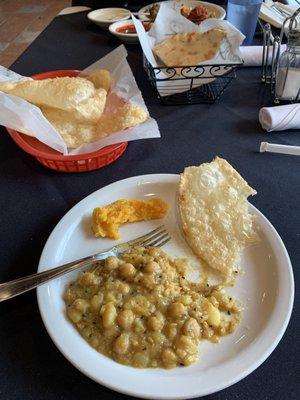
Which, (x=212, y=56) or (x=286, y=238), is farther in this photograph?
(x=212, y=56)

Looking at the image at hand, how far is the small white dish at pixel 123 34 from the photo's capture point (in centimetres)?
151

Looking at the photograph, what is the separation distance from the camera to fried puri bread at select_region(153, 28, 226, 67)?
1262mm

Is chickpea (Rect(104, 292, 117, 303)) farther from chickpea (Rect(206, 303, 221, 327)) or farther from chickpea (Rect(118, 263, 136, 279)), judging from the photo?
chickpea (Rect(206, 303, 221, 327))

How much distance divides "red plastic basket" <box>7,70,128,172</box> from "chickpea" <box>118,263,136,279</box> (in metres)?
0.36

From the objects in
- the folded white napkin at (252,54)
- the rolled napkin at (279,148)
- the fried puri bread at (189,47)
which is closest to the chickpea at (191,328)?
the rolled napkin at (279,148)

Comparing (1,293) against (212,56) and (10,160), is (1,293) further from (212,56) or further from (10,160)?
(212,56)

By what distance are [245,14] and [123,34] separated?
47 cm

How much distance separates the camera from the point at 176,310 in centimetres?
65

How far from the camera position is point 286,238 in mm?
847

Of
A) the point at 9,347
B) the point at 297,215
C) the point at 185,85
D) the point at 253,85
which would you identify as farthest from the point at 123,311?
the point at 253,85

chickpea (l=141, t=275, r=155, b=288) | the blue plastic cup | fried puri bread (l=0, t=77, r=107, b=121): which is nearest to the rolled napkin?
fried puri bread (l=0, t=77, r=107, b=121)

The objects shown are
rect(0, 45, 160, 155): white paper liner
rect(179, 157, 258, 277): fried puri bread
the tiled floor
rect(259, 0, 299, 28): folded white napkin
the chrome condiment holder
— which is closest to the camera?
rect(179, 157, 258, 277): fried puri bread

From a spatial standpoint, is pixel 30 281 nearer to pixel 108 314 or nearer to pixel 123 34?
pixel 108 314

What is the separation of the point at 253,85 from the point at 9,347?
3.65 feet
